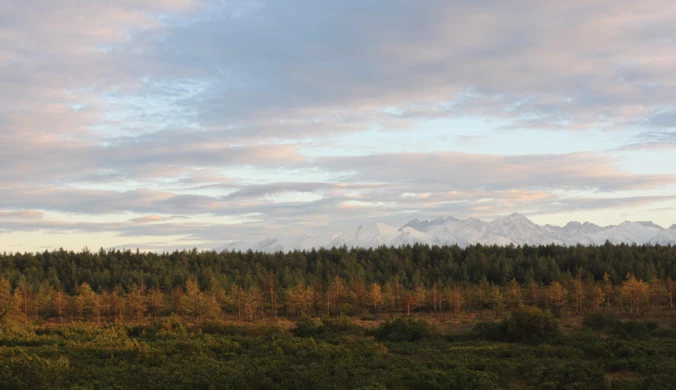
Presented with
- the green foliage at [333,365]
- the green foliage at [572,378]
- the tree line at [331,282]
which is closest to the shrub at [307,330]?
the green foliage at [333,365]

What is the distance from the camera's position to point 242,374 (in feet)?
80.9

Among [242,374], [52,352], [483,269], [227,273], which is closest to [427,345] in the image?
[242,374]

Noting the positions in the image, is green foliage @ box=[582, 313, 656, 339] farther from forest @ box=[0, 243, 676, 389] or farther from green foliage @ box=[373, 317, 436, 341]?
green foliage @ box=[373, 317, 436, 341]

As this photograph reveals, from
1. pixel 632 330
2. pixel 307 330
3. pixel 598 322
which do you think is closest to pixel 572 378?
pixel 632 330

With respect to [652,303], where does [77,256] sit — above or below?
above

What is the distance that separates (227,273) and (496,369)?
11451 centimetres

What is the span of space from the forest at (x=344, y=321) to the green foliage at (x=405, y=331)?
0.62 ft

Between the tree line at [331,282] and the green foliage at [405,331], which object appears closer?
the green foliage at [405,331]

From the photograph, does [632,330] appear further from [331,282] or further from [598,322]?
[331,282]

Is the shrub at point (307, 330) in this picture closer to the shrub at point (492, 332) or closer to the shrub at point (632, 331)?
the shrub at point (492, 332)

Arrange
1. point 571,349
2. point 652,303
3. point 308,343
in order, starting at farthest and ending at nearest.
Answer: point 652,303 < point 308,343 < point 571,349

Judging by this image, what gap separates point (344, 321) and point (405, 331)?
8.61 meters

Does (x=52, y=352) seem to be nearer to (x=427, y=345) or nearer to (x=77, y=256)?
(x=427, y=345)

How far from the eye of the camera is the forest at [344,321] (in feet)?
82.1
